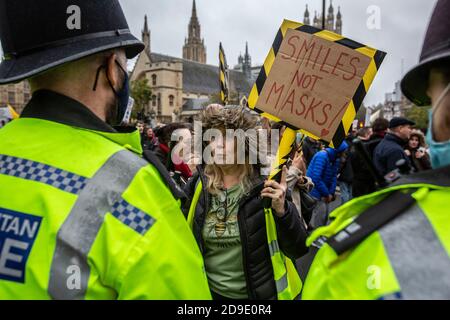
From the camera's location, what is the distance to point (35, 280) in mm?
1225

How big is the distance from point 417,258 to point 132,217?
2.68ft

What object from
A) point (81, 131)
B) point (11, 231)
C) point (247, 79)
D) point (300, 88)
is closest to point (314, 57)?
point (300, 88)

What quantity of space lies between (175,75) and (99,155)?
252ft

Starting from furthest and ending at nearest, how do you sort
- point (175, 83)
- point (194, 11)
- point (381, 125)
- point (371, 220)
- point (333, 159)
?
point (194, 11) < point (175, 83) < point (381, 125) < point (333, 159) < point (371, 220)

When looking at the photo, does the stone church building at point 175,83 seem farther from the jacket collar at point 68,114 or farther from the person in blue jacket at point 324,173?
the jacket collar at point 68,114

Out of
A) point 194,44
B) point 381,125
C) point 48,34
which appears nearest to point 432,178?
point 48,34

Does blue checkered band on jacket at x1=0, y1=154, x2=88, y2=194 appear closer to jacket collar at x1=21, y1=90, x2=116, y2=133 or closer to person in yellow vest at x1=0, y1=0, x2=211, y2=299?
person in yellow vest at x1=0, y1=0, x2=211, y2=299

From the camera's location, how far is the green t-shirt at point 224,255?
2.56 meters

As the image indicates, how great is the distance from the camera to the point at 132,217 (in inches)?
49.9

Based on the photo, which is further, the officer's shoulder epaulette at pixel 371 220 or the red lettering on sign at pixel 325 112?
the red lettering on sign at pixel 325 112

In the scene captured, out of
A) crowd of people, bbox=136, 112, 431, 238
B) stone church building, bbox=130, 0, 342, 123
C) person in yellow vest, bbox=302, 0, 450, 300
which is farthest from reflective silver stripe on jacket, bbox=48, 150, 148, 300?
stone church building, bbox=130, 0, 342, 123

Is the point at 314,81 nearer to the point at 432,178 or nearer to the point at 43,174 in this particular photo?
the point at 432,178

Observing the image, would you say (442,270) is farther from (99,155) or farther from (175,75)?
(175,75)

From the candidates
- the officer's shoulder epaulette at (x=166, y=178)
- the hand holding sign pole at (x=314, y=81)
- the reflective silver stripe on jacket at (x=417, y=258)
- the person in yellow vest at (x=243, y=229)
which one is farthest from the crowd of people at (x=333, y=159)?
the reflective silver stripe on jacket at (x=417, y=258)
